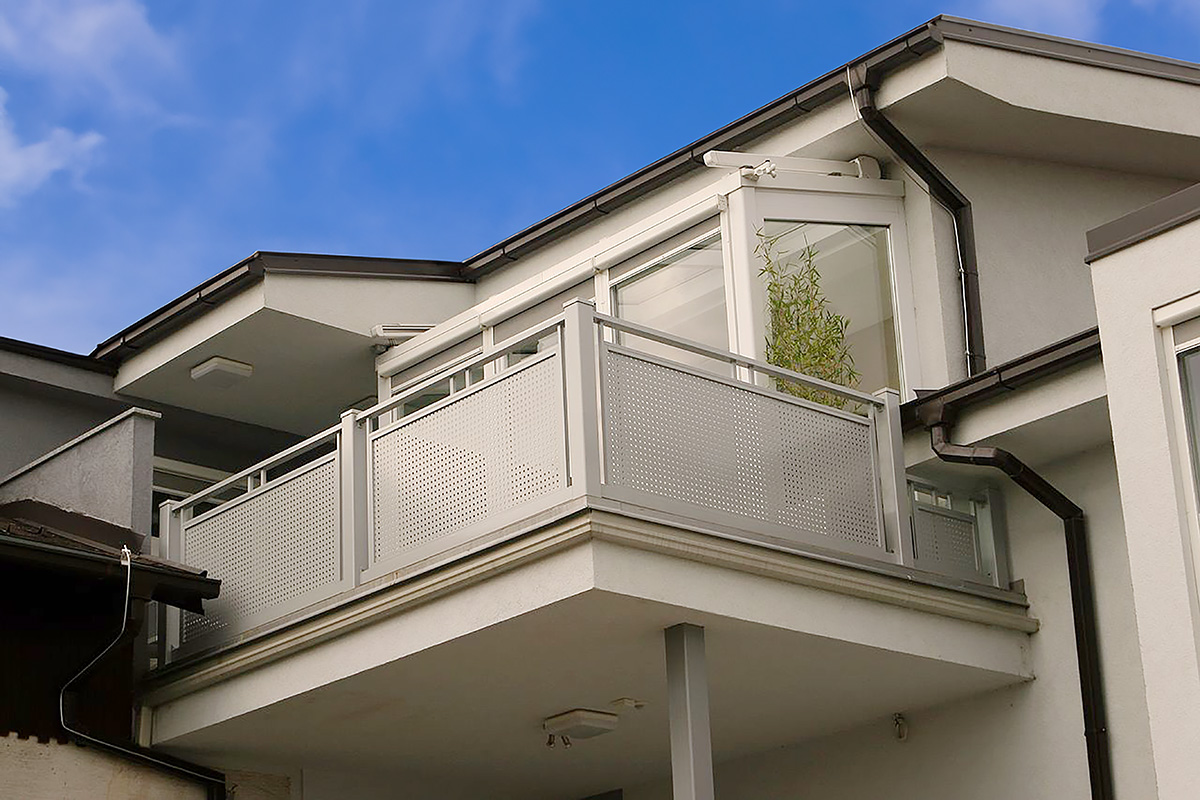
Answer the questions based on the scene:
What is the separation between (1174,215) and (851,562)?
281 centimetres

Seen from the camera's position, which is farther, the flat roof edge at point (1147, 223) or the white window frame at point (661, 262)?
the white window frame at point (661, 262)

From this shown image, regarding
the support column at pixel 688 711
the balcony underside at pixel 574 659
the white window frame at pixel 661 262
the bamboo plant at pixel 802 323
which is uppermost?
the white window frame at pixel 661 262

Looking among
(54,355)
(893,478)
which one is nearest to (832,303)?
(893,478)

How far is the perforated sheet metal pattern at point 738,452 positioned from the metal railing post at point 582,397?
0.12 metres

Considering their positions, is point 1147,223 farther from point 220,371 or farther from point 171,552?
point 220,371

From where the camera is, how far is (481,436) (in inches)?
402

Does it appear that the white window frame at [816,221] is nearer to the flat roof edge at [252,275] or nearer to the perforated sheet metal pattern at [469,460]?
the perforated sheet metal pattern at [469,460]

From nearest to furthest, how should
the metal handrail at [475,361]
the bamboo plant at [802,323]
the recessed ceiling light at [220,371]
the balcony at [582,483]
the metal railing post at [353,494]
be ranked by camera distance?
the balcony at [582,483]
the metal handrail at [475,361]
the metal railing post at [353,494]
the bamboo plant at [802,323]
the recessed ceiling light at [220,371]

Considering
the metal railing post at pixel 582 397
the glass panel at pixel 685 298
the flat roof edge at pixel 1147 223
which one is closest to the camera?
the flat roof edge at pixel 1147 223

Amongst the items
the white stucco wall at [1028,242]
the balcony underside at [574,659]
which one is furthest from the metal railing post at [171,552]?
the white stucco wall at [1028,242]

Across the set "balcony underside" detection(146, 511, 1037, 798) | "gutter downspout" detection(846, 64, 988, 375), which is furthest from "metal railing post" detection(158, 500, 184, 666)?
"gutter downspout" detection(846, 64, 988, 375)

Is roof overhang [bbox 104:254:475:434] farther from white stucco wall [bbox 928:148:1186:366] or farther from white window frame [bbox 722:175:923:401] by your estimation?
white stucco wall [bbox 928:148:1186:366]

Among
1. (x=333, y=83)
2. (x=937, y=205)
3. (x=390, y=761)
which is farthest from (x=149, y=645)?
(x=333, y=83)

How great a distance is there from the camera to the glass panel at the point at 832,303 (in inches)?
471
